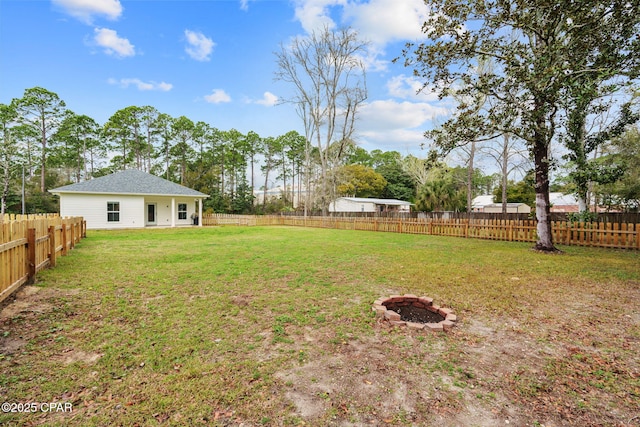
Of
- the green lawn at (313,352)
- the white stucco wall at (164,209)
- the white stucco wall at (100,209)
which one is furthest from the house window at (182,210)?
the green lawn at (313,352)

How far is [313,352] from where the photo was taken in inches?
105

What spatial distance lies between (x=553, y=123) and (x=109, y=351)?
10.7m

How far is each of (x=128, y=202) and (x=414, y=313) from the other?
808 inches

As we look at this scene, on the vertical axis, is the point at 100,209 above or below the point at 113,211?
above

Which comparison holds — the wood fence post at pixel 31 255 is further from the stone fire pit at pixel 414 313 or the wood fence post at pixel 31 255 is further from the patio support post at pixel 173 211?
the patio support post at pixel 173 211

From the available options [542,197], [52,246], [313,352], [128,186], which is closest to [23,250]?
[52,246]

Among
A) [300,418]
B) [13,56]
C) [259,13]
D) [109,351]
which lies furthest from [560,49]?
[13,56]

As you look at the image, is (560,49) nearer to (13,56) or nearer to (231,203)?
(13,56)

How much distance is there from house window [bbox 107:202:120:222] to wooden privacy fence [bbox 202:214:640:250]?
13.5m

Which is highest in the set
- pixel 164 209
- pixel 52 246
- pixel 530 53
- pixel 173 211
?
pixel 530 53

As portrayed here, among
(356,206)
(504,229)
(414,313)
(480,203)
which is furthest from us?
(480,203)

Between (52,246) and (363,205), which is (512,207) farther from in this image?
(52,246)

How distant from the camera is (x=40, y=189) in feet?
88.3

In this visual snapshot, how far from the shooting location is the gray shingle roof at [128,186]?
1777 cm
